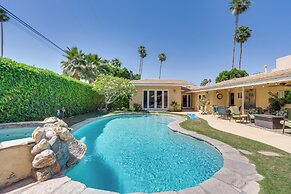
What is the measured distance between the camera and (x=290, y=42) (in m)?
24.6

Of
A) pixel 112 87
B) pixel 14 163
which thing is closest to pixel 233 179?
pixel 14 163

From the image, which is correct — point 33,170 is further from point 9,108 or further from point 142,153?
point 9,108

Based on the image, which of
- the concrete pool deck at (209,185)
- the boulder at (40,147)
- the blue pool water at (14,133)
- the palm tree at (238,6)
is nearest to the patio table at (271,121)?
the concrete pool deck at (209,185)

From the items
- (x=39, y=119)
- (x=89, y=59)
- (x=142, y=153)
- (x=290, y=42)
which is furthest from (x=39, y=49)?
(x=290, y=42)

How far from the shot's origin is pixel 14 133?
23.6ft

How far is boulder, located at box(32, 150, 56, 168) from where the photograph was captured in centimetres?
392

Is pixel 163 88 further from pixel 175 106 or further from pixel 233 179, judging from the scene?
pixel 233 179

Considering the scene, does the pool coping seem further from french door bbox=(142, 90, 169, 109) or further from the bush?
the bush

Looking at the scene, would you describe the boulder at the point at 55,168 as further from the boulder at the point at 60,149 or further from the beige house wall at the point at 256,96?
the beige house wall at the point at 256,96

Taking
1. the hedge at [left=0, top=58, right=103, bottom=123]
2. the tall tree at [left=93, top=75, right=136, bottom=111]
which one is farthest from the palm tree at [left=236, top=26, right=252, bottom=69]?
the hedge at [left=0, top=58, right=103, bottom=123]

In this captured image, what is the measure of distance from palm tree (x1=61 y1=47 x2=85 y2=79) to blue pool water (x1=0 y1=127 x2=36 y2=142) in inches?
858

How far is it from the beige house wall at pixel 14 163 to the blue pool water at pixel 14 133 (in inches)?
136

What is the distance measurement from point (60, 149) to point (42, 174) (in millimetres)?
1043

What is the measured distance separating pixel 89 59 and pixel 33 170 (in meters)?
28.5
